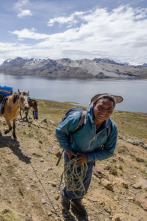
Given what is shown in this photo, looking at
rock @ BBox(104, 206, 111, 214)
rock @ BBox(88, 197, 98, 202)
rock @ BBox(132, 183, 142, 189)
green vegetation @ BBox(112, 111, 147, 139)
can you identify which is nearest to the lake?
green vegetation @ BBox(112, 111, 147, 139)

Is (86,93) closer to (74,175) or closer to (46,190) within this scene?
(46,190)

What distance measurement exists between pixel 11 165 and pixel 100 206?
3.08 meters

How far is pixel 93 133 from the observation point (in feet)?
9.91

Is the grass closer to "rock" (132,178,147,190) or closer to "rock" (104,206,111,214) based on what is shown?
"rock" (132,178,147,190)

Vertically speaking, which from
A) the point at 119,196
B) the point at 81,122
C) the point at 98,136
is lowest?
the point at 119,196

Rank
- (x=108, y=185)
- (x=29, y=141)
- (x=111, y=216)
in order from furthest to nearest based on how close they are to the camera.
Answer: (x=29, y=141) < (x=108, y=185) < (x=111, y=216)

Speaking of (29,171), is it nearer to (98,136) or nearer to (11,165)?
(11,165)

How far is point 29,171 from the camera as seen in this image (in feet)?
17.5

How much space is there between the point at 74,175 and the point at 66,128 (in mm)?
1334

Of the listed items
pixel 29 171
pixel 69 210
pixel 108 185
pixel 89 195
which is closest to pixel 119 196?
pixel 108 185

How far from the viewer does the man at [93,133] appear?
2.90 m

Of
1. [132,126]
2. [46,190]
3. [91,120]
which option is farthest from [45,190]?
[132,126]

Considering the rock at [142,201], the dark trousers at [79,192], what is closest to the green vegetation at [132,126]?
the rock at [142,201]

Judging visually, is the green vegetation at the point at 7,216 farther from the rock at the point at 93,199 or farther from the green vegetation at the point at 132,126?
the green vegetation at the point at 132,126
